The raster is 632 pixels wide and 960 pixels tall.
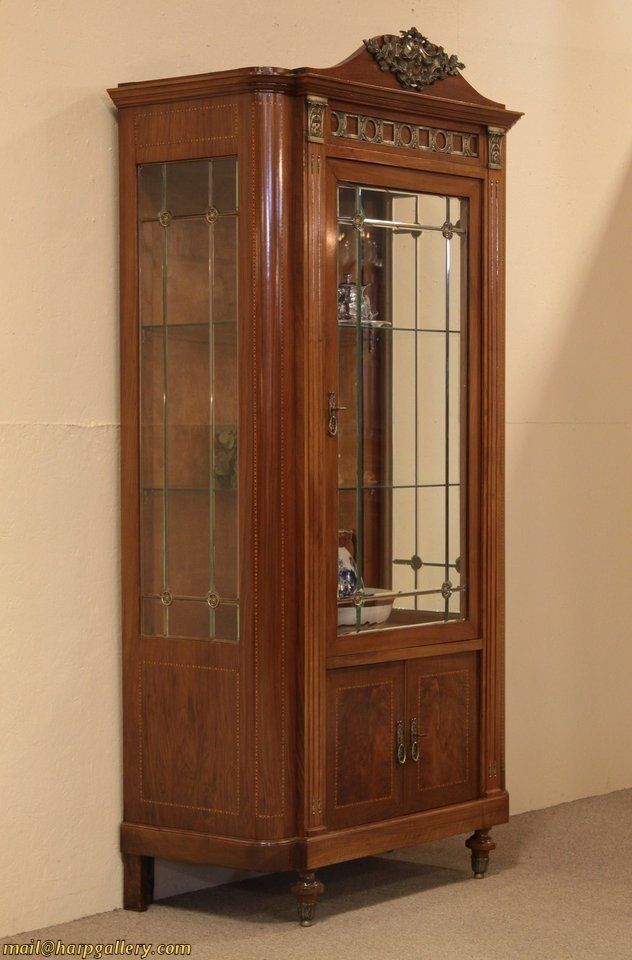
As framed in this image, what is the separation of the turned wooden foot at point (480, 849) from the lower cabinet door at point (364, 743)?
0.36 meters

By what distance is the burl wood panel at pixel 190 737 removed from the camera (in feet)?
11.9

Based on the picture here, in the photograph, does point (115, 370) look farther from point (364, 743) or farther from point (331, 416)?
point (364, 743)

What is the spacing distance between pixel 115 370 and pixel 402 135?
101 cm

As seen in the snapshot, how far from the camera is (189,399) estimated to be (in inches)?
145

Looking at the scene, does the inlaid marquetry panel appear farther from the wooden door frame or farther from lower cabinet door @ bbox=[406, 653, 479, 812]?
lower cabinet door @ bbox=[406, 653, 479, 812]

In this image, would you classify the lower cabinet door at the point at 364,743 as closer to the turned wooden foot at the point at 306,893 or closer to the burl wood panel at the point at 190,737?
the turned wooden foot at the point at 306,893

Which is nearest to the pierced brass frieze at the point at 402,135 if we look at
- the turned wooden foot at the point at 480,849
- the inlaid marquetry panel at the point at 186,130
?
the inlaid marquetry panel at the point at 186,130

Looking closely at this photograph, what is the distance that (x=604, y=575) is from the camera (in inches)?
204

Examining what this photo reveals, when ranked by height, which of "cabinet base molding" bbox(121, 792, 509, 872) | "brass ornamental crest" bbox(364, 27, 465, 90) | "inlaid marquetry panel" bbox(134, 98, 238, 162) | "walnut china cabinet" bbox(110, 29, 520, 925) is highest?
"brass ornamental crest" bbox(364, 27, 465, 90)

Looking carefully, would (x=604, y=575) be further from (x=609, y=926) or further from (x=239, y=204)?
(x=239, y=204)

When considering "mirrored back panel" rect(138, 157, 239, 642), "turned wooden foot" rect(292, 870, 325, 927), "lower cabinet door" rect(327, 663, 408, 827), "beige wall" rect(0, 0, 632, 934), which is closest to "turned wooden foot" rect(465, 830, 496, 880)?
"lower cabinet door" rect(327, 663, 408, 827)

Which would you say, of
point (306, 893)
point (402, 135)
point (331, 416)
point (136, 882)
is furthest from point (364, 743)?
point (402, 135)

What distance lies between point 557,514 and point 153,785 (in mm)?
1958

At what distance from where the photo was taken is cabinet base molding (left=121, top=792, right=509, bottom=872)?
3.60m
